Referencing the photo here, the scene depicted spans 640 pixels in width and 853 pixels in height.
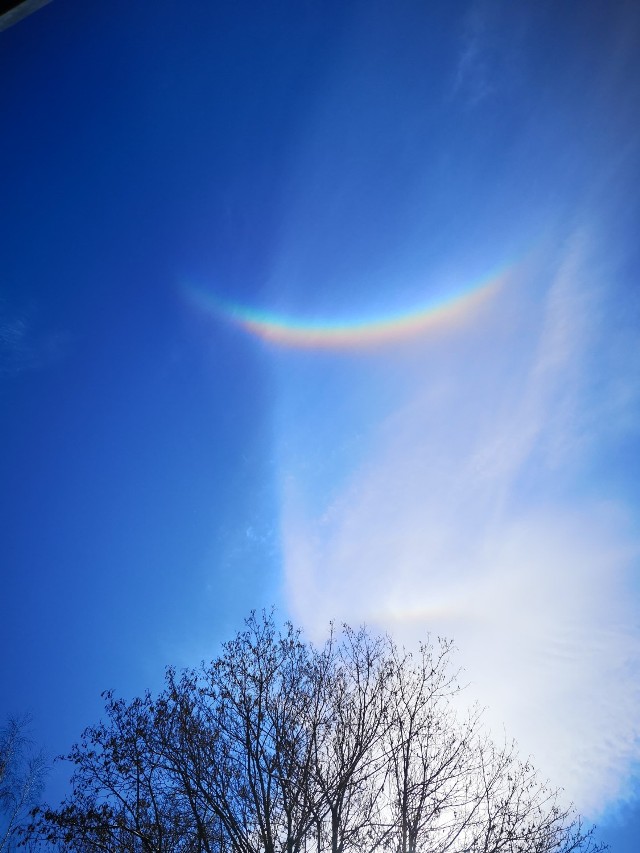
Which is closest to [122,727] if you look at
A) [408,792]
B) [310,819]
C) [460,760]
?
[310,819]

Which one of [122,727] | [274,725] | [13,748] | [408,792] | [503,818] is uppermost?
[13,748]

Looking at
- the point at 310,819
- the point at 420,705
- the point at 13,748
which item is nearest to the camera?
the point at 310,819

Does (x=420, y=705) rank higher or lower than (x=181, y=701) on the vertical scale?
lower

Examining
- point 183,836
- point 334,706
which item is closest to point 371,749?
point 334,706

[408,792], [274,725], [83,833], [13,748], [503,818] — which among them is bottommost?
[503,818]

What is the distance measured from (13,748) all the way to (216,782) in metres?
21.0

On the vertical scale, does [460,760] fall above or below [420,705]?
below

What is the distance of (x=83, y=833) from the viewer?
955cm

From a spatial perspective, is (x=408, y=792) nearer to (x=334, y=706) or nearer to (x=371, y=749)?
(x=371, y=749)

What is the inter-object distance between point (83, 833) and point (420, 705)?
8.42 metres

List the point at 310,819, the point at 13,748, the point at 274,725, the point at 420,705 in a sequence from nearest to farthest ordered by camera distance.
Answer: the point at 310,819 → the point at 274,725 → the point at 420,705 → the point at 13,748

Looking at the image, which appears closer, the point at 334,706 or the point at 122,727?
the point at 122,727

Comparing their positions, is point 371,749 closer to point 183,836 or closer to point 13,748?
point 183,836

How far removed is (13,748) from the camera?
74.6ft
